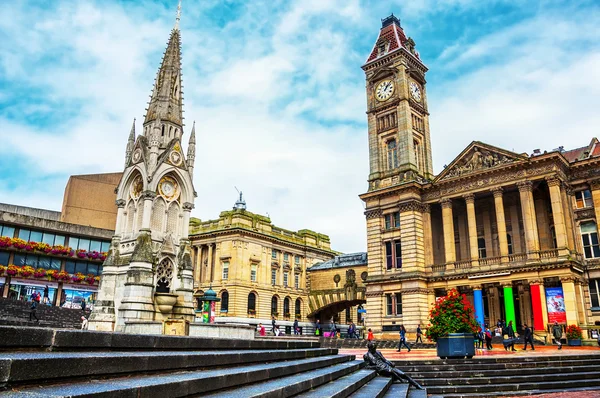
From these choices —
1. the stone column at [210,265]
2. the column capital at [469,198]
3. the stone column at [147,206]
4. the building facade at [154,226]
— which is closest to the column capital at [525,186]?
the column capital at [469,198]

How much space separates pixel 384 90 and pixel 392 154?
6.74 m

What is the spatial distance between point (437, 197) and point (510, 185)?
21.0 ft

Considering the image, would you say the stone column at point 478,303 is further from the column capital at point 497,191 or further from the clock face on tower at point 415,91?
the clock face on tower at point 415,91

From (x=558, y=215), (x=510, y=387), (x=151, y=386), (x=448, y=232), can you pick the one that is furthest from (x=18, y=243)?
(x=151, y=386)

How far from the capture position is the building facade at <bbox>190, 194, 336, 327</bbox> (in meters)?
57.2

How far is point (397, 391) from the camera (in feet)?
39.1

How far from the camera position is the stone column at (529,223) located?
34531 millimetres

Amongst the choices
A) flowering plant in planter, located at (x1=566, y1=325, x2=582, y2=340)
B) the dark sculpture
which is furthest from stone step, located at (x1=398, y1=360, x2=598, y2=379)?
flowering plant in planter, located at (x1=566, y1=325, x2=582, y2=340)

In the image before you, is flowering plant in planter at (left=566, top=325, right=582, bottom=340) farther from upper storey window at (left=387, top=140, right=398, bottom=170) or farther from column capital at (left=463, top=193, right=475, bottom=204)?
upper storey window at (left=387, top=140, right=398, bottom=170)

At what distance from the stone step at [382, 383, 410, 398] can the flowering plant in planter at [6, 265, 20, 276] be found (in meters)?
42.4

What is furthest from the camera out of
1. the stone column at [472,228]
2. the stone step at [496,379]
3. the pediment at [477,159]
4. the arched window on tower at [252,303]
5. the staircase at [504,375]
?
the arched window on tower at [252,303]

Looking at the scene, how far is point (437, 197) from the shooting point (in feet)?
136

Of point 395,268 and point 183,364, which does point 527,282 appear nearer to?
point 395,268

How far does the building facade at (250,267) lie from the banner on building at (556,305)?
3457cm
